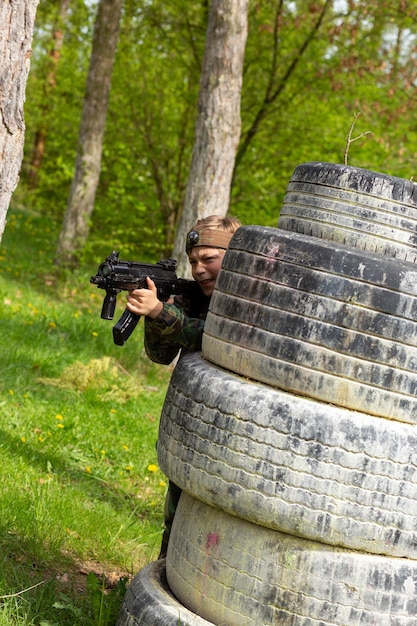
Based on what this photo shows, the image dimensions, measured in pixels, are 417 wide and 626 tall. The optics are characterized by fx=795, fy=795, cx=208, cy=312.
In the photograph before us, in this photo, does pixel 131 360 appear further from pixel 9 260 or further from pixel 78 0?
pixel 78 0

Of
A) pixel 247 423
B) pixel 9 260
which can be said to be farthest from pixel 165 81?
pixel 247 423

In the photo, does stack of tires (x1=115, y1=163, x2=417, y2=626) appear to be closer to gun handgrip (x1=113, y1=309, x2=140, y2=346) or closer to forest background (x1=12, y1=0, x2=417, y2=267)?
gun handgrip (x1=113, y1=309, x2=140, y2=346)

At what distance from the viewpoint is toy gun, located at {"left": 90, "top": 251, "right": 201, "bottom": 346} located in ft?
11.5

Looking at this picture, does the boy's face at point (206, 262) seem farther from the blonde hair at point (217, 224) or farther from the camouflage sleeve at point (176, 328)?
the camouflage sleeve at point (176, 328)

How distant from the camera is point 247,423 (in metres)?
2.83

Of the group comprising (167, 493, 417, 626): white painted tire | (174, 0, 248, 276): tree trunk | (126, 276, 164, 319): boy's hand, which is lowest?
(167, 493, 417, 626): white painted tire

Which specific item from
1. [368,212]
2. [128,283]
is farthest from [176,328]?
[368,212]

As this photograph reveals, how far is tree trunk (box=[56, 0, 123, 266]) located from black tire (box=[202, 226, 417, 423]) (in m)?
10.8

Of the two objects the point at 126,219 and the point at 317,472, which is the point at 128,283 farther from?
the point at 126,219

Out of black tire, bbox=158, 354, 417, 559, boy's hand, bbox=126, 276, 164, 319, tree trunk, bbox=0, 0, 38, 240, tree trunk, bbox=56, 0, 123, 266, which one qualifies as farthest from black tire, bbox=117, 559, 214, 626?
tree trunk, bbox=56, 0, 123, 266

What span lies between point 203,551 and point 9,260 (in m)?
11.6

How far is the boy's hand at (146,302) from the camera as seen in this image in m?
3.62

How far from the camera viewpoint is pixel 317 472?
273cm

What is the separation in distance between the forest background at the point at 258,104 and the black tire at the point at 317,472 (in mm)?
10349
